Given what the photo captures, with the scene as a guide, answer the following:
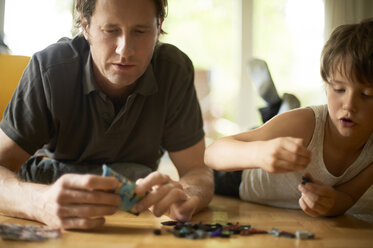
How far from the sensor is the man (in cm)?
127

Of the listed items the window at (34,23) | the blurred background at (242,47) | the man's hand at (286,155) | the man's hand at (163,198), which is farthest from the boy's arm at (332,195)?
the blurred background at (242,47)

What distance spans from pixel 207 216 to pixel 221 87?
348cm

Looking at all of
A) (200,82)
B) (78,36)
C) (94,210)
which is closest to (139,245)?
(94,210)

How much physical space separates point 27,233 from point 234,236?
0.55m

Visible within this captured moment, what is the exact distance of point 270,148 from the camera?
1.18 metres

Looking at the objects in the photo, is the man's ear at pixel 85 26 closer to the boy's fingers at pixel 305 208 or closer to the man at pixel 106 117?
the man at pixel 106 117

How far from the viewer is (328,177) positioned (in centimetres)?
158

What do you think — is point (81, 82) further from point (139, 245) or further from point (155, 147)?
point (139, 245)

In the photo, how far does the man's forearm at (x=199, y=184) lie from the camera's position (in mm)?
1508

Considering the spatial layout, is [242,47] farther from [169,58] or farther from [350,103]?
[350,103]

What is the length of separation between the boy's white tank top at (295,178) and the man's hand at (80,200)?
0.83 m

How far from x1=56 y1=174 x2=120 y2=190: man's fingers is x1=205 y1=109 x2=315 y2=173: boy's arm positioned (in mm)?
411

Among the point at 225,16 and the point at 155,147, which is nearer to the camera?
the point at 155,147

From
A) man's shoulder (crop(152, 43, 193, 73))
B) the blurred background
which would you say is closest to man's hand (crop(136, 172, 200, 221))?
man's shoulder (crop(152, 43, 193, 73))
